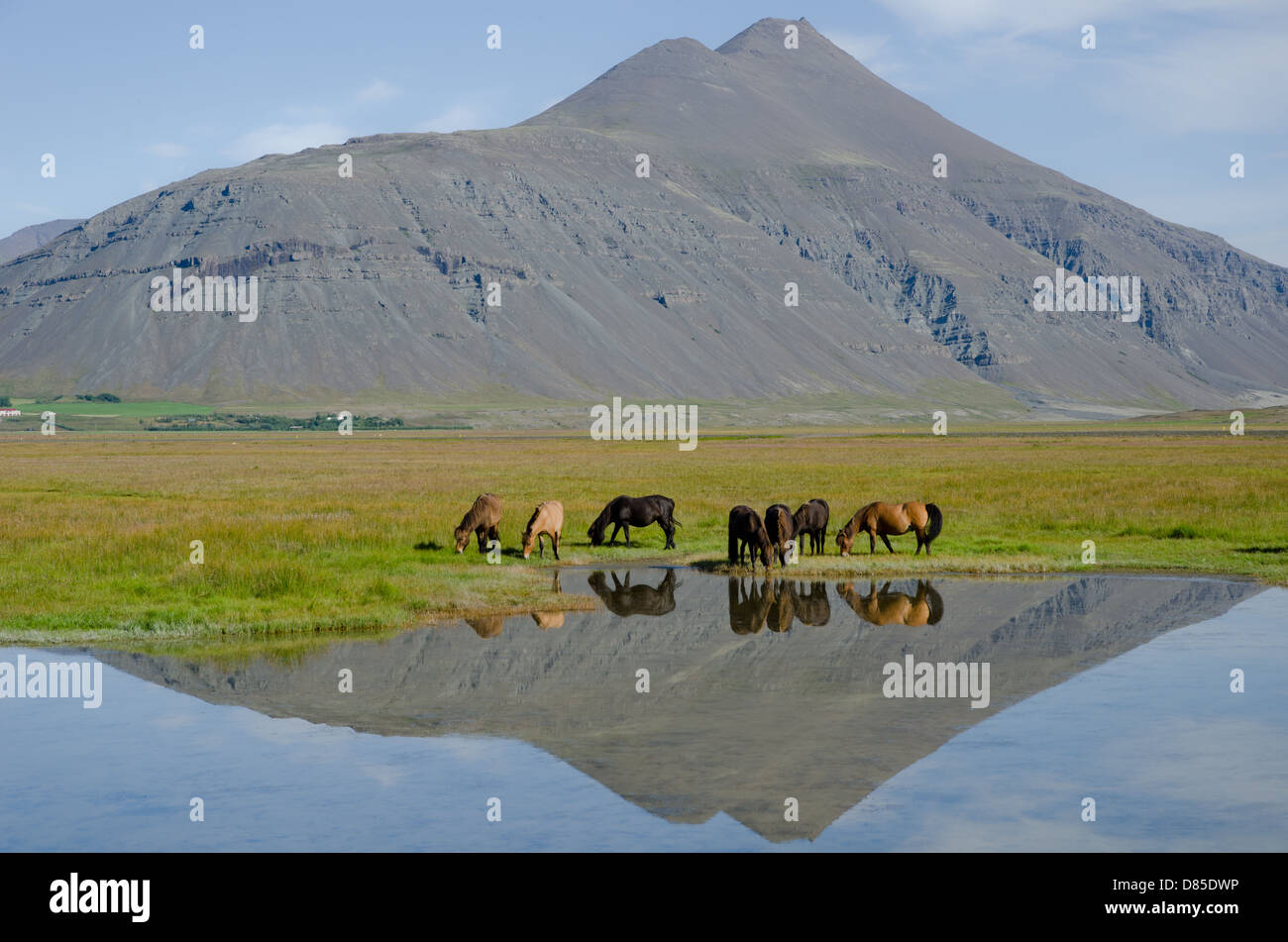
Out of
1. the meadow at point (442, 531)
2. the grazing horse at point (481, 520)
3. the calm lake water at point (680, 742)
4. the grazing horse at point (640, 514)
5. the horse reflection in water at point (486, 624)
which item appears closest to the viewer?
the calm lake water at point (680, 742)

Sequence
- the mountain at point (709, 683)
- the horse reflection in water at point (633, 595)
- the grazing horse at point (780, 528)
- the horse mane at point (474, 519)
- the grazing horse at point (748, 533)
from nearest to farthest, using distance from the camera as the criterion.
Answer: the mountain at point (709, 683) → the horse reflection in water at point (633, 595) → the grazing horse at point (748, 533) → the grazing horse at point (780, 528) → the horse mane at point (474, 519)

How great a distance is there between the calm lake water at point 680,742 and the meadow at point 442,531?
277cm

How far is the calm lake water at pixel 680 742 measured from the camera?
11.0 m

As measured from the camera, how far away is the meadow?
928 inches

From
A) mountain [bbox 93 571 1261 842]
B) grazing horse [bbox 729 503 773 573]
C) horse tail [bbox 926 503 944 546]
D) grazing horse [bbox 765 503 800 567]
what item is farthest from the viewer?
horse tail [bbox 926 503 944 546]

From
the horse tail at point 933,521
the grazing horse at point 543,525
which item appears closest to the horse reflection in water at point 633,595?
the grazing horse at point 543,525

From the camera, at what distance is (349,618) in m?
22.4

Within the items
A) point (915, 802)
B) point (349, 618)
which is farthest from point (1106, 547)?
point (915, 802)

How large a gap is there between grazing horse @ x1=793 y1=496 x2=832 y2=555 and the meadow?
66 centimetres

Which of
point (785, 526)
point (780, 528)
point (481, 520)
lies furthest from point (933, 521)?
point (481, 520)

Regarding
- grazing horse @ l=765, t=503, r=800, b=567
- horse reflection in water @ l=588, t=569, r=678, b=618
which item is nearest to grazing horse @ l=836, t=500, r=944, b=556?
grazing horse @ l=765, t=503, r=800, b=567

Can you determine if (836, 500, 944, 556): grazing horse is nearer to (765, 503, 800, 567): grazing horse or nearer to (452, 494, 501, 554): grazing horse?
(765, 503, 800, 567): grazing horse

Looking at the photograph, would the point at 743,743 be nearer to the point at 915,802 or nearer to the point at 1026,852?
the point at 915,802

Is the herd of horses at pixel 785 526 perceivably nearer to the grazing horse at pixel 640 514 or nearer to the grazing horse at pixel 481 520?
the grazing horse at pixel 481 520
